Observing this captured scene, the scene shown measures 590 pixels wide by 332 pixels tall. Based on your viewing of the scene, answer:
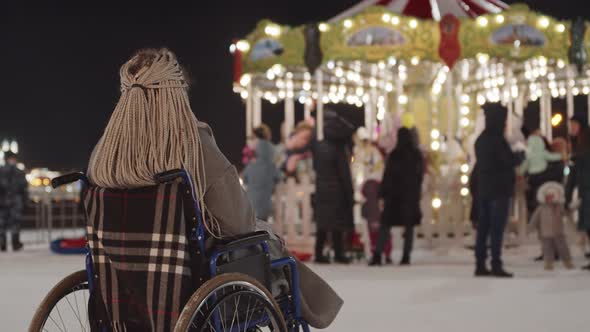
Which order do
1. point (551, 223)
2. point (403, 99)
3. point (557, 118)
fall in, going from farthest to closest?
point (557, 118), point (403, 99), point (551, 223)

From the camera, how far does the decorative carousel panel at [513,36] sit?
11047 millimetres

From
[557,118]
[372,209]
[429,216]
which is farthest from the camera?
[557,118]

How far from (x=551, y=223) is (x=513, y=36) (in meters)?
3.87

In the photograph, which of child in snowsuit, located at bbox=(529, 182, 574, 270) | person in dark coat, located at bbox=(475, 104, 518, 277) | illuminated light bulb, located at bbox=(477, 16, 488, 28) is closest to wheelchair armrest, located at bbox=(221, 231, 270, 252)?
person in dark coat, located at bbox=(475, 104, 518, 277)

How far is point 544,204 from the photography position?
7.98 m

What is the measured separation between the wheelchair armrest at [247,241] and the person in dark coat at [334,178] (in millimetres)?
5484

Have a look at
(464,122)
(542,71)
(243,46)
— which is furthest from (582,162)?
(464,122)

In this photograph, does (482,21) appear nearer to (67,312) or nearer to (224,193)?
(67,312)

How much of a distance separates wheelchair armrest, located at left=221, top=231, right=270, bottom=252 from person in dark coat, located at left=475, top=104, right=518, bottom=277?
445 cm

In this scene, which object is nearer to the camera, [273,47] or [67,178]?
[67,178]

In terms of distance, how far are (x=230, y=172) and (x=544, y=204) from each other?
19.1ft

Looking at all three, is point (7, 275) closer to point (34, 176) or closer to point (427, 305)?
point (427, 305)

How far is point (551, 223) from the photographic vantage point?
25.8 feet

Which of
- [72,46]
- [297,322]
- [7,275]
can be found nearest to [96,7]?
[72,46]
